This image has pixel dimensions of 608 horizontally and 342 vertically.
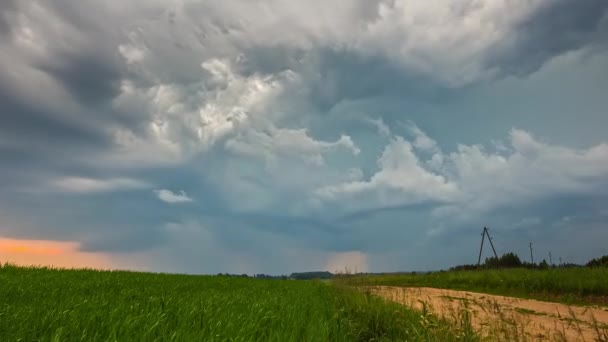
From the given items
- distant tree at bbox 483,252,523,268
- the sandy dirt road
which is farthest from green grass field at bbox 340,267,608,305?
distant tree at bbox 483,252,523,268

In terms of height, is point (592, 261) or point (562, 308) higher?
point (592, 261)

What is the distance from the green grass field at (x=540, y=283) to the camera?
2416 centimetres

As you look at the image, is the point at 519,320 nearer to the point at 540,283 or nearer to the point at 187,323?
the point at 187,323

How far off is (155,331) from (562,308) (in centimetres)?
1879

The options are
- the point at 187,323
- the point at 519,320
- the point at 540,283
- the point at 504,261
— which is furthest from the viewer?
the point at 504,261

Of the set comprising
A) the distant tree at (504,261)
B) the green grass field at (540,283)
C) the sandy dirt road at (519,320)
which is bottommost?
the sandy dirt road at (519,320)

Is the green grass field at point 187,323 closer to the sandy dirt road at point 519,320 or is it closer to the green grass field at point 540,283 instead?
the sandy dirt road at point 519,320

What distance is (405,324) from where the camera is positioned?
31.0 feet

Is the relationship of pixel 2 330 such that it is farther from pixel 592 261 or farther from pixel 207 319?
pixel 592 261

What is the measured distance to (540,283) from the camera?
27219 mm

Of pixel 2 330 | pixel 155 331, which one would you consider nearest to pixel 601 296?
pixel 155 331

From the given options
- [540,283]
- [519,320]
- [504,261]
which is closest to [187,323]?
[519,320]

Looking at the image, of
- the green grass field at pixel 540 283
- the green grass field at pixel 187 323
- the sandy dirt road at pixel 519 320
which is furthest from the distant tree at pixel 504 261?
the green grass field at pixel 187 323

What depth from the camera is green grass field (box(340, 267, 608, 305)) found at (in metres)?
24.2
